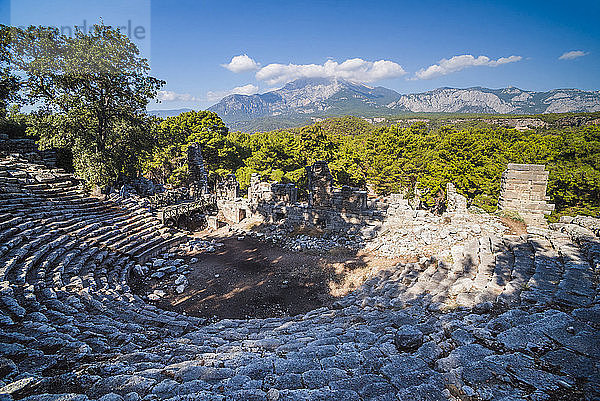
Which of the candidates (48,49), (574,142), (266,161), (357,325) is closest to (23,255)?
(357,325)

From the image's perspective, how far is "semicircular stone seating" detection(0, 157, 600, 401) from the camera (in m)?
2.81

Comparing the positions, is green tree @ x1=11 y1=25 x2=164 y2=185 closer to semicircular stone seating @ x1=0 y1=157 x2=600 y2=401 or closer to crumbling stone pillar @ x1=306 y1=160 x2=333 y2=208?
semicircular stone seating @ x1=0 y1=157 x2=600 y2=401

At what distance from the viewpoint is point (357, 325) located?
5.22 m

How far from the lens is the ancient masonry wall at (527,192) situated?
10.8 meters

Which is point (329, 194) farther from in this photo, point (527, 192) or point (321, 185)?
point (527, 192)

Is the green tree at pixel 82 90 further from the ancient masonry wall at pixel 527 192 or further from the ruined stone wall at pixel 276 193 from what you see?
the ancient masonry wall at pixel 527 192

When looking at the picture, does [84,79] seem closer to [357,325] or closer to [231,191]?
[231,191]

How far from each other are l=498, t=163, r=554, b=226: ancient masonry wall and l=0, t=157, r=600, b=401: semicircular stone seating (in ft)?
9.22

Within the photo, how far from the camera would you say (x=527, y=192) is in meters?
11.0

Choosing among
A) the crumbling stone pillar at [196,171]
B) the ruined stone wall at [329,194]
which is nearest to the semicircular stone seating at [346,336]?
the ruined stone wall at [329,194]

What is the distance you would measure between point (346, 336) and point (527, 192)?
11.0 meters

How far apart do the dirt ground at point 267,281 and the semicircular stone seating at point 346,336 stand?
1.48 meters

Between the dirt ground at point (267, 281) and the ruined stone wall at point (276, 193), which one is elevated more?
the ruined stone wall at point (276, 193)

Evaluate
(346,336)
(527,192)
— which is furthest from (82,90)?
(527,192)
